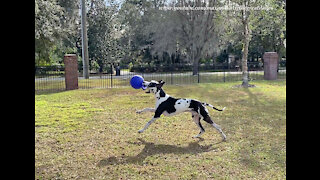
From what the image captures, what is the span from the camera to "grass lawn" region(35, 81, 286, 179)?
16.4 feet

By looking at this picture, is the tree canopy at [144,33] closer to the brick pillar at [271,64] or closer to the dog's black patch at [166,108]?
the brick pillar at [271,64]

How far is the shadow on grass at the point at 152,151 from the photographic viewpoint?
5.50 metres

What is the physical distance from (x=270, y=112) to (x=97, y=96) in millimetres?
Result: 8682

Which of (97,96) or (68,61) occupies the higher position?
(68,61)

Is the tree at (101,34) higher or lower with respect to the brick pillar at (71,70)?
higher

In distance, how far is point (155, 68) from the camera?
34.6 m

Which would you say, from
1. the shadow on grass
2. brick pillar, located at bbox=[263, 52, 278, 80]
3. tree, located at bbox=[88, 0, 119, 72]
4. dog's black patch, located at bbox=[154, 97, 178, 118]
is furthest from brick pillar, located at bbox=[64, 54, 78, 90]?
tree, located at bbox=[88, 0, 119, 72]

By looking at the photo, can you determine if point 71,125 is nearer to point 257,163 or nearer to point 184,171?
point 184,171

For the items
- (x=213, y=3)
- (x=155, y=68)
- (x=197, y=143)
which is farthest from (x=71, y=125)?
(x=155, y=68)

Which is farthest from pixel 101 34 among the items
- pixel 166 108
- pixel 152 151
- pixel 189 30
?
pixel 152 151

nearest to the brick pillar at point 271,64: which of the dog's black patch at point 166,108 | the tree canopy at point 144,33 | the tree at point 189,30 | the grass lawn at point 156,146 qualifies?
the tree canopy at point 144,33

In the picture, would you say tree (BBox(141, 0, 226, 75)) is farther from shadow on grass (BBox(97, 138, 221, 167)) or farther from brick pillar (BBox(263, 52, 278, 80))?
shadow on grass (BBox(97, 138, 221, 167))

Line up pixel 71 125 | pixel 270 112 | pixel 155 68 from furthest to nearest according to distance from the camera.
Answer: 1. pixel 155 68
2. pixel 270 112
3. pixel 71 125
